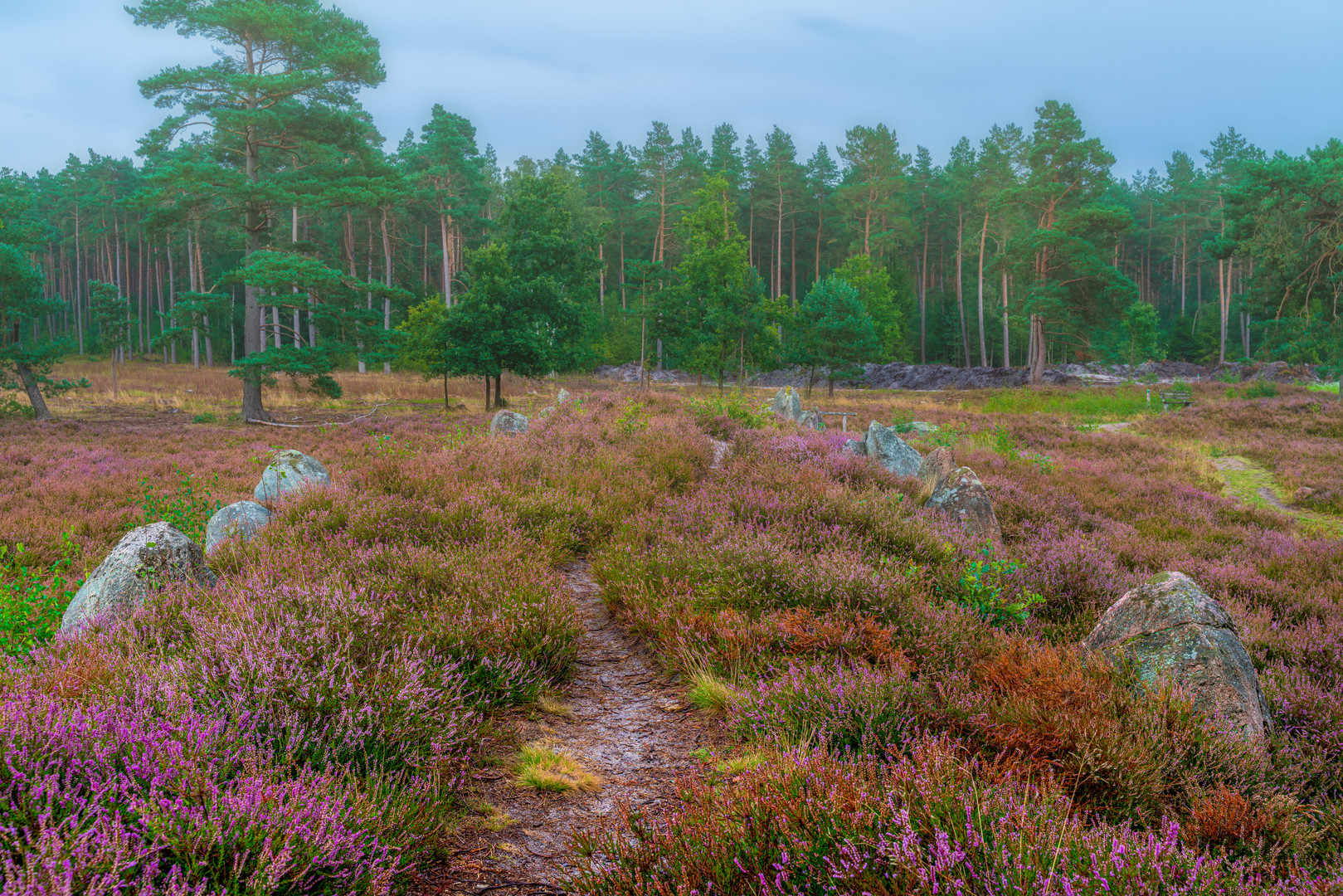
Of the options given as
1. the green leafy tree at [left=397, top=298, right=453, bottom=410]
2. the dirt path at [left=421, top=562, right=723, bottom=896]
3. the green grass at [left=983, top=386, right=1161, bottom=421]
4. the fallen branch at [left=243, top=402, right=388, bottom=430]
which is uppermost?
the green leafy tree at [left=397, top=298, right=453, bottom=410]

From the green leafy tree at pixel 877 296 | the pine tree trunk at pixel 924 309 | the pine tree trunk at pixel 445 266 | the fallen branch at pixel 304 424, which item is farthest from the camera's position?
the pine tree trunk at pixel 924 309

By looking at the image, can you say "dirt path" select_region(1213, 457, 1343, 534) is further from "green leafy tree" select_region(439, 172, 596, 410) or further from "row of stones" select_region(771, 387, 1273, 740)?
"green leafy tree" select_region(439, 172, 596, 410)

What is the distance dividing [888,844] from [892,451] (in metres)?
10.3

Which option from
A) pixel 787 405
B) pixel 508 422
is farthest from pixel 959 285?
pixel 508 422

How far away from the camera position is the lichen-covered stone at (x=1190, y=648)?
318 cm

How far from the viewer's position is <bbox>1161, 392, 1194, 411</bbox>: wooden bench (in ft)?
85.1

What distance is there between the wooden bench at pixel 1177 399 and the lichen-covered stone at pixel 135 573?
3100 cm

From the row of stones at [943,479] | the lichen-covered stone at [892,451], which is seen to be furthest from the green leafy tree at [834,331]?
the lichen-covered stone at [892,451]

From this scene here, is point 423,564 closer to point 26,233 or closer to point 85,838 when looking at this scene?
point 85,838

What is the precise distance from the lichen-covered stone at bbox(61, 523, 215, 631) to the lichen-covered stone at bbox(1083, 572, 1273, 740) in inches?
234

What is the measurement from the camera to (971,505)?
7527mm

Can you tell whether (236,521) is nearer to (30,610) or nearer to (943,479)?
(30,610)

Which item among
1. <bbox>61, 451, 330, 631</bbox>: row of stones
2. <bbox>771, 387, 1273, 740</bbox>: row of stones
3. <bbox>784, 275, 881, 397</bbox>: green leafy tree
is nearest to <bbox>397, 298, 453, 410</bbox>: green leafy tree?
<bbox>784, 275, 881, 397</bbox>: green leafy tree

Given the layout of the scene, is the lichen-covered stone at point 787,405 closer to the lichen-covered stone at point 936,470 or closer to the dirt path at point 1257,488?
the lichen-covered stone at point 936,470
